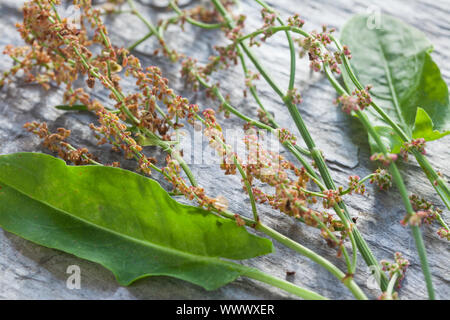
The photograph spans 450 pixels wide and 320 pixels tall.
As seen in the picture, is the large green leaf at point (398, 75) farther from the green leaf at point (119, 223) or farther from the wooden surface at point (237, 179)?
the green leaf at point (119, 223)

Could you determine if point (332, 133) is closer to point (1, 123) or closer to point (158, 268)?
point (158, 268)

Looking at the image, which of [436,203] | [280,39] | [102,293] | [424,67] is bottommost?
[102,293]

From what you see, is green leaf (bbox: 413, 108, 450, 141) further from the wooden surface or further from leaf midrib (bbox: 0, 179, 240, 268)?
leaf midrib (bbox: 0, 179, 240, 268)

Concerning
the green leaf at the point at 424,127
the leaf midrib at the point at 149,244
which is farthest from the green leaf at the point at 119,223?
the green leaf at the point at 424,127

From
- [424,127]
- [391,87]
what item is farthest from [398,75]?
[424,127]

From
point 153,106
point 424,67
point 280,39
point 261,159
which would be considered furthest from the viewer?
point 280,39

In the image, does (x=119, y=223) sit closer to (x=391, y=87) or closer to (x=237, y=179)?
(x=237, y=179)

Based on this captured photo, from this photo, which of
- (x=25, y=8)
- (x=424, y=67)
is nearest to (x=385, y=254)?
(x=424, y=67)
